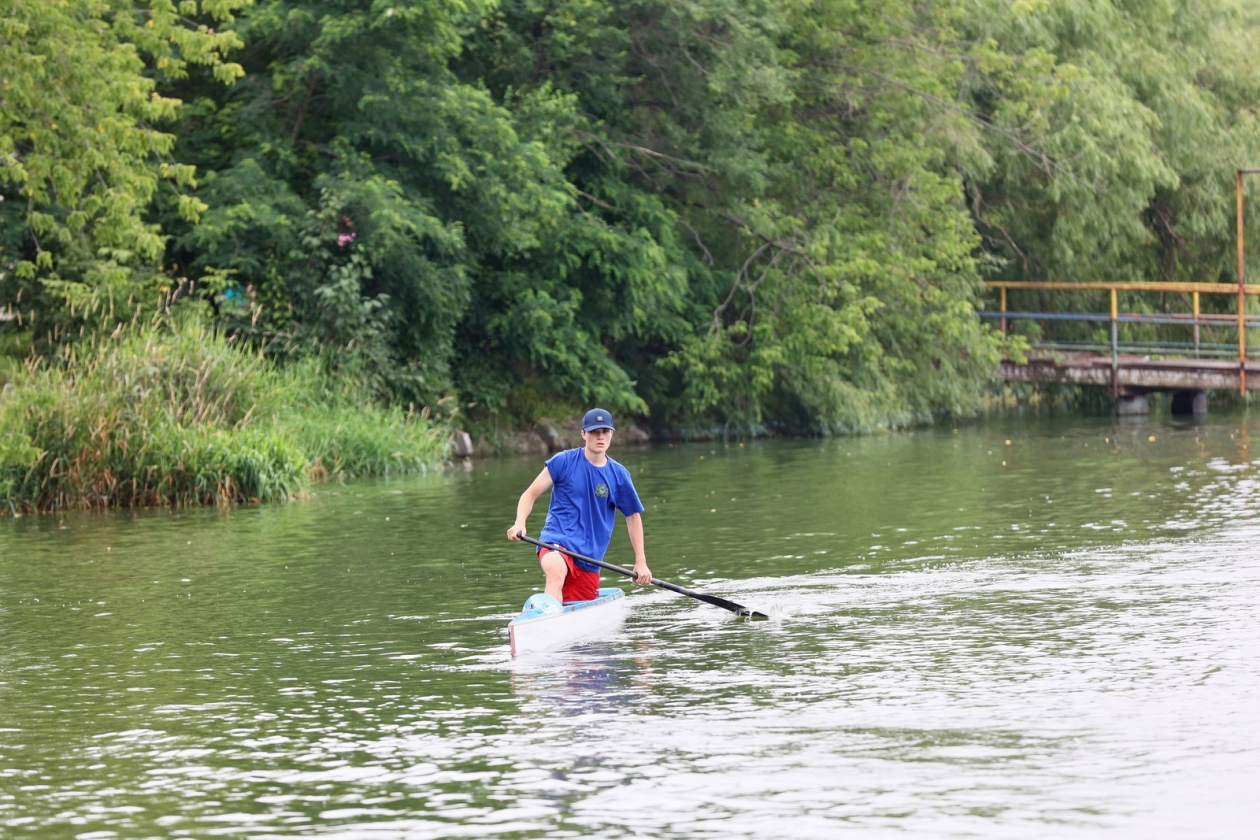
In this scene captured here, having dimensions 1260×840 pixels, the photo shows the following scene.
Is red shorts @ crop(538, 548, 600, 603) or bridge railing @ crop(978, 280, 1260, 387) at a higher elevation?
bridge railing @ crop(978, 280, 1260, 387)

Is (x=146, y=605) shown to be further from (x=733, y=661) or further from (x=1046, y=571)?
(x=1046, y=571)

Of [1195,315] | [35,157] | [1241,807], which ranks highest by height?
[35,157]

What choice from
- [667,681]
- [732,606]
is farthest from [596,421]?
[667,681]

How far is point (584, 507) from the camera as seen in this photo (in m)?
12.7

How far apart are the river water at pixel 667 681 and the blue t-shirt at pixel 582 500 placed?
2.53 ft

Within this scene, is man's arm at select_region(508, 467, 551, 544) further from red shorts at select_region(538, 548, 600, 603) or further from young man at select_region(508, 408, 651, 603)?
red shorts at select_region(538, 548, 600, 603)

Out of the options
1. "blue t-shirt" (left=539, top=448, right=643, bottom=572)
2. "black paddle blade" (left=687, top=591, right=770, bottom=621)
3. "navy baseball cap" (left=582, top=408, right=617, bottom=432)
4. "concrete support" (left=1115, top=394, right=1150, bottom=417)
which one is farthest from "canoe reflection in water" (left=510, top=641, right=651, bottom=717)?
"concrete support" (left=1115, top=394, right=1150, bottom=417)

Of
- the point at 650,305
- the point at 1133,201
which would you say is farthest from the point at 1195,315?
the point at 650,305

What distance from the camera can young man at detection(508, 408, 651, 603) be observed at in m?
12.5

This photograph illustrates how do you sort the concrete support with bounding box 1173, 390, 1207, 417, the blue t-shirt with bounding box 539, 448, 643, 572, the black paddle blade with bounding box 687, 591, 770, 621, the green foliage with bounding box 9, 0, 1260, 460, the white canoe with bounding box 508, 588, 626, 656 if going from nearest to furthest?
the white canoe with bounding box 508, 588, 626, 656
the blue t-shirt with bounding box 539, 448, 643, 572
the black paddle blade with bounding box 687, 591, 770, 621
the green foliage with bounding box 9, 0, 1260, 460
the concrete support with bounding box 1173, 390, 1207, 417

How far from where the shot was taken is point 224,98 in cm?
3133

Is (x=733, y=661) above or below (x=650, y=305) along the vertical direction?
below

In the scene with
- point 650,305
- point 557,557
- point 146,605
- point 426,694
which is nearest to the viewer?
point 426,694

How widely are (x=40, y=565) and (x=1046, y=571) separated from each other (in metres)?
9.03
